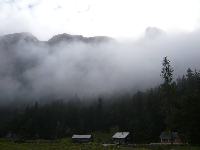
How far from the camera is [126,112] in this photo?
12588cm

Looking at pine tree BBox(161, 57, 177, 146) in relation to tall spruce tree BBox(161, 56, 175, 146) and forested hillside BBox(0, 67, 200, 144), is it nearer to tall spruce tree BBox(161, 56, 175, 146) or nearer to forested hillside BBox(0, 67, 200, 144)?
tall spruce tree BBox(161, 56, 175, 146)

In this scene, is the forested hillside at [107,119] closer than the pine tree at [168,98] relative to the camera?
No

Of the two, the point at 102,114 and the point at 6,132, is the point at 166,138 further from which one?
the point at 6,132

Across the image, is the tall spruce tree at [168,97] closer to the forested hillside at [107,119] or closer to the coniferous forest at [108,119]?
the coniferous forest at [108,119]

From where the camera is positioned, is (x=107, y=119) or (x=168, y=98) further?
(x=107, y=119)

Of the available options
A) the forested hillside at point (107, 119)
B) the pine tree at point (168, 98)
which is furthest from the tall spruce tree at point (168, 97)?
the forested hillside at point (107, 119)

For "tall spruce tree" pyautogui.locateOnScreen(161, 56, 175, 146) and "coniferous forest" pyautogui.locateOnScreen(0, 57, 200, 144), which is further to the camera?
"coniferous forest" pyautogui.locateOnScreen(0, 57, 200, 144)

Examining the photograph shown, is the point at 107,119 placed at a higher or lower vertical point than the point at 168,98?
lower

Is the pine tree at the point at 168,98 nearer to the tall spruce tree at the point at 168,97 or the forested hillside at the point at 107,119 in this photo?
the tall spruce tree at the point at 168,97

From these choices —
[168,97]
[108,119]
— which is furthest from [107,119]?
[168,97]

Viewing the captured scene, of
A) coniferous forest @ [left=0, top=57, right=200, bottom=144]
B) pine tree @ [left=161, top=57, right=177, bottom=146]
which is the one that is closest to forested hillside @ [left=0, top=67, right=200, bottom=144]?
coniferous forest @ [left=0, top=57, right=200, bottom=144]

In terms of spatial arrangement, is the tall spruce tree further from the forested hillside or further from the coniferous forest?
the forested hillside

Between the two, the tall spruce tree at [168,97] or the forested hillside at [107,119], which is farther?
the forested hillside at [107,119]

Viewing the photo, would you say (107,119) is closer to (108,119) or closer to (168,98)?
(108,119)
